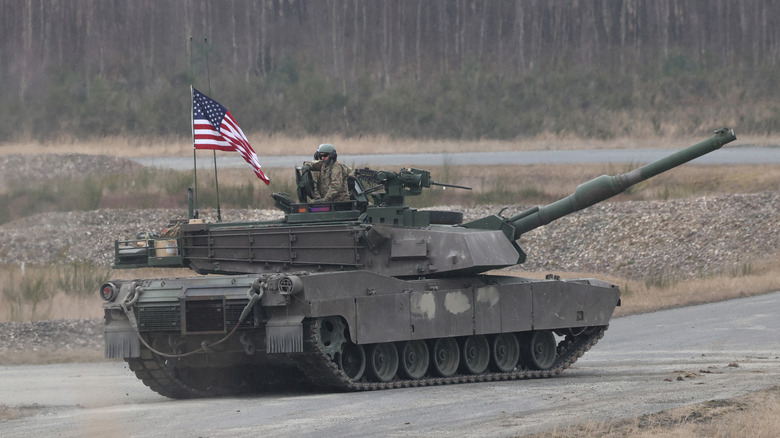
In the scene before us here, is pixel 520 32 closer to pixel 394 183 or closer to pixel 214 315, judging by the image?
pixel 394 183

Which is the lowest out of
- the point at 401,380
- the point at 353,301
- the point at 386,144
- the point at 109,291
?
the point at 401,380

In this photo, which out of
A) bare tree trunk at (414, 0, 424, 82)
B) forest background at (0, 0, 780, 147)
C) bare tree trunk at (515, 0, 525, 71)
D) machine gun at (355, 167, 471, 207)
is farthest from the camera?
bare tree trunk at (515, 0, 525, 71)

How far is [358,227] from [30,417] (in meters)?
5.31

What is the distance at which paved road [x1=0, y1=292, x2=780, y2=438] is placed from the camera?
1366cm

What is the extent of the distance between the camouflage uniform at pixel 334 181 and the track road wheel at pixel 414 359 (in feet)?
7.53

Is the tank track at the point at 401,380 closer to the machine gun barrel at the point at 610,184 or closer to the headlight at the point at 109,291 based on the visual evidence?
the machine gun barrel at the point at 610,184

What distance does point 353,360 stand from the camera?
18.0m

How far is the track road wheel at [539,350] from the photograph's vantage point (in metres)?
20.5

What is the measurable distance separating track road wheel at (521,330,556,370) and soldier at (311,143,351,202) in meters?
3.78

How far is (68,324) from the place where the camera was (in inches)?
963

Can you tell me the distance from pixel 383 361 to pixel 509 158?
82.7ft

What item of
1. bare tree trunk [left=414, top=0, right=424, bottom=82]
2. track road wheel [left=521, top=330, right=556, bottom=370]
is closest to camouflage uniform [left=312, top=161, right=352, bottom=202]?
track road wheel [left=521, top=330, right=556, bottom=370]

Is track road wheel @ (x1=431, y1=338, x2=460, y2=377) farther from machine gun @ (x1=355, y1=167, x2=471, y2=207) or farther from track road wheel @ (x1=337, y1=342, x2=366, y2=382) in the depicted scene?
machine gun @ (x1=355, y1=167, x2=471, y2=207)

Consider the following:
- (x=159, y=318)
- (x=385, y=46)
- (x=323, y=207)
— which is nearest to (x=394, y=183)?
(x=323, y=207)
